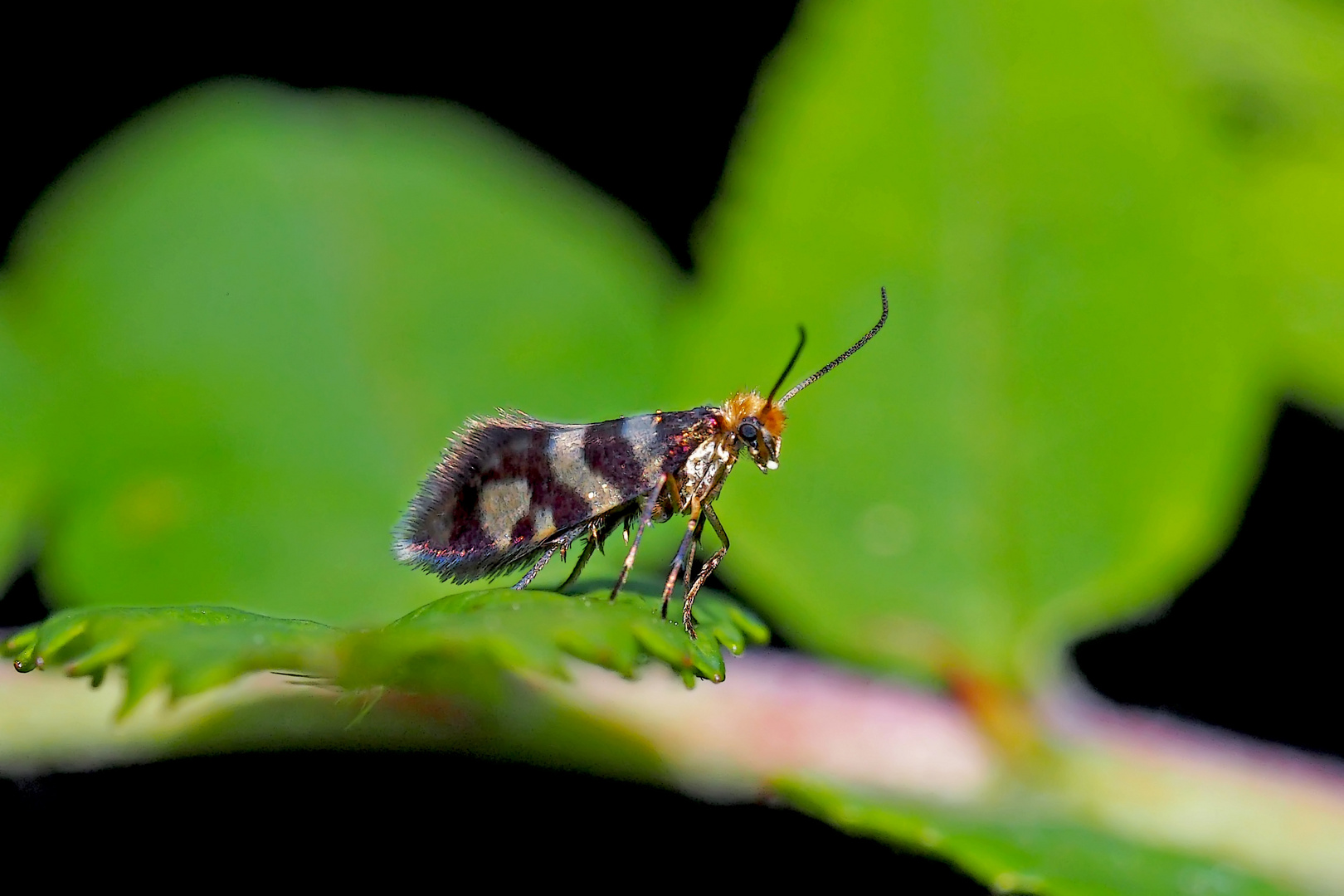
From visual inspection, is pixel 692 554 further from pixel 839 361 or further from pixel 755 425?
pixel 839 361

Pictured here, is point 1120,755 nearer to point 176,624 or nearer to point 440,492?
point 440,492

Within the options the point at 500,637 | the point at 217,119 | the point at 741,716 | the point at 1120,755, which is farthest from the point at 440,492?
the point at 217,119

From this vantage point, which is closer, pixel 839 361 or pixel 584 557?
pixel 584 557

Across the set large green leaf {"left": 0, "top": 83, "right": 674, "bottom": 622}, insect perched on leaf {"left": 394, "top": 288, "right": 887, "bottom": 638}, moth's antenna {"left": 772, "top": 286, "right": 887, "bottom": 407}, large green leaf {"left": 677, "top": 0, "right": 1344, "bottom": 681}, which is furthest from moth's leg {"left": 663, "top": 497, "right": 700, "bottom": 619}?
large green leaf {"left": 0, "top": 83, "right": 674, "bottom": 622}

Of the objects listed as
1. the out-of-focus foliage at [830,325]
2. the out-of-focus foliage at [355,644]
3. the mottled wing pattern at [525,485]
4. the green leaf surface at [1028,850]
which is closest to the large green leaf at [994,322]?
the out-of-focus foliage at [830,325]

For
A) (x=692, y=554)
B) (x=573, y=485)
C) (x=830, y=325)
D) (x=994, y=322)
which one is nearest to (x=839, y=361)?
(x=830, y=325)
